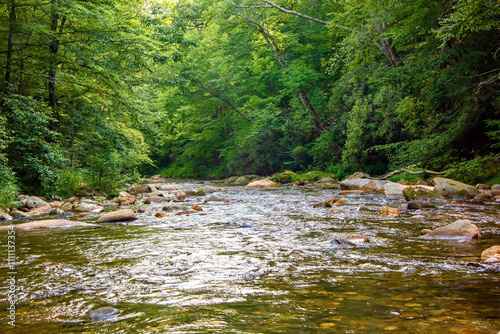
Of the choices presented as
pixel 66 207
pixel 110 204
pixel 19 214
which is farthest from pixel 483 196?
pixel 19 214

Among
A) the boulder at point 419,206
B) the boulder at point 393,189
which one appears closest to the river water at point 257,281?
the boulder at point 419,206

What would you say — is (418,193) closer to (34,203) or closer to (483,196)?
(483,196)

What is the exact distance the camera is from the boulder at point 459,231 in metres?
4.68

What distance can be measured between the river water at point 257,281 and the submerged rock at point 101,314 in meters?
0.05

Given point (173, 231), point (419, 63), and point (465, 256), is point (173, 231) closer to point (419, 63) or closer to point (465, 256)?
point (465, 256)

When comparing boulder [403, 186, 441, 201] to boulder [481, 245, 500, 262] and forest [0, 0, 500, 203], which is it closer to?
forest [0, 0, 500, 203]

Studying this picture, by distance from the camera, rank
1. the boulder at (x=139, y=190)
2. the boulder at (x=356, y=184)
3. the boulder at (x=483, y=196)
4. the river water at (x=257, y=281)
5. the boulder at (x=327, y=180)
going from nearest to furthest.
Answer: the river water at (x=257, y=281)
the boulder at (x=483, y=196)
the boulder at (x=356, y=184)
the boulder at (x=139, y=190)
the boulder at (x=327, y=180)

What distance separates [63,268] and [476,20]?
8.24 m

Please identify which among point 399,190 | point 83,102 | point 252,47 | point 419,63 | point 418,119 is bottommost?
point 399,190

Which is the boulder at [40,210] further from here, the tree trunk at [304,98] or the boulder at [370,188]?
the tree trunk at [304,98]

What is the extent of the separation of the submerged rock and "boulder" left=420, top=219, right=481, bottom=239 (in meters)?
3.97

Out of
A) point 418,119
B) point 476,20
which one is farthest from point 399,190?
point 476,20

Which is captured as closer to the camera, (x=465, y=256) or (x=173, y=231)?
(x=465, y=256)

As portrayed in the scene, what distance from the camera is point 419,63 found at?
38.2 feet
